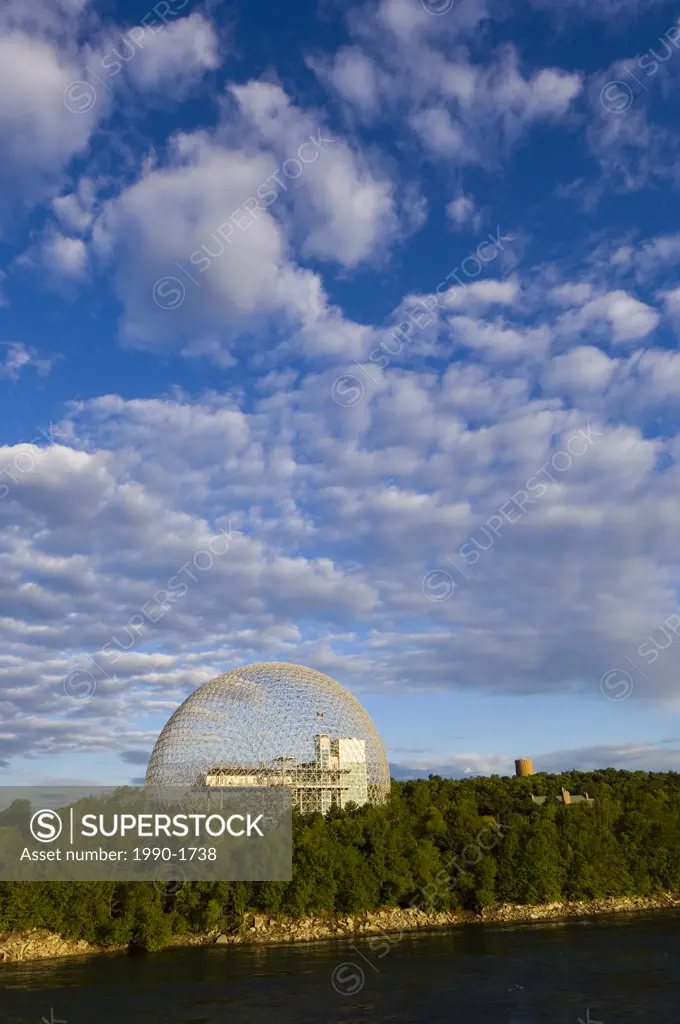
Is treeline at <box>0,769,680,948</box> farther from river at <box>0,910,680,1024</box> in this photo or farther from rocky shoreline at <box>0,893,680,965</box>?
river at <box>0,910,680,1024</box>

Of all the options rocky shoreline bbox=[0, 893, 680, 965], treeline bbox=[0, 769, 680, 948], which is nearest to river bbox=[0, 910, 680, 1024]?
rocky shoreline bbox=[0, 893, 680, 965]

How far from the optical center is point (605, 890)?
51781mm

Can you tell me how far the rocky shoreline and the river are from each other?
6.00 feet

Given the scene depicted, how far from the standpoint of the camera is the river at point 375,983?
26.0 metres

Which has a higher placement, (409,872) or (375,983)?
(409,872)

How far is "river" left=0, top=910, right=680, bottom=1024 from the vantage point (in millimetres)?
25969

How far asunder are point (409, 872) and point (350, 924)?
4624mm

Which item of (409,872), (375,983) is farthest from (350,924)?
(375,983)

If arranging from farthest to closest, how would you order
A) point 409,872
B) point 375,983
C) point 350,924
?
point 409,872 < point 350,924 < point 375,983

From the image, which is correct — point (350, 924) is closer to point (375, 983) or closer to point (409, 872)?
point (409, 872)

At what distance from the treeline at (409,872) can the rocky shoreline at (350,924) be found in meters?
0.48

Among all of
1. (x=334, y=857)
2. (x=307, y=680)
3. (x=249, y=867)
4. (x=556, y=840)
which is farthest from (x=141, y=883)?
(x=556, y=840)

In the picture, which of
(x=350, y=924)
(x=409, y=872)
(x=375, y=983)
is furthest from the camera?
(x=409, y=872)

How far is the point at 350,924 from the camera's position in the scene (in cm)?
4525
